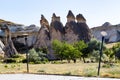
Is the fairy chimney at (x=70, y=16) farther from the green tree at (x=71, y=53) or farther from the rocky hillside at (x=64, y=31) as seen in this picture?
the green tree at (x=71, y=53)

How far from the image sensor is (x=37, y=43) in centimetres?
8288

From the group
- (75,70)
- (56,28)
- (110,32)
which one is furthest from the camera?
(110,32)

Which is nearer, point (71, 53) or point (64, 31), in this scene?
point (71, 53)

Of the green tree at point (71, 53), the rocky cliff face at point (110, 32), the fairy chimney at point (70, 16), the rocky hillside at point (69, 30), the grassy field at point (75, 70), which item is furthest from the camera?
the rocky cliff face at point (110, 32)

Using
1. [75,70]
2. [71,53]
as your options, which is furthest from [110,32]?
[75,70]

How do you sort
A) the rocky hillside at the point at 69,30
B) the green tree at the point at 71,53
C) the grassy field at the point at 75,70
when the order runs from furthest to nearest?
1. the rocky hillside at the point at 69,30
2. the green tree at the point at 71,53
3. the grassy field at the point at 75,70

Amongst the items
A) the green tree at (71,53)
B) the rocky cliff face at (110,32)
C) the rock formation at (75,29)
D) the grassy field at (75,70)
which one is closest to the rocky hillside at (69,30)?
the rock formation at (75,29)

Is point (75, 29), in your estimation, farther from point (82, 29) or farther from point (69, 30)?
point (82, 29)

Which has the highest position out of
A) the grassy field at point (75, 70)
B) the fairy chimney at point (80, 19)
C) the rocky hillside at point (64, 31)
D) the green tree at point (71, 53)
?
the fairy chimney at point (80, 19)

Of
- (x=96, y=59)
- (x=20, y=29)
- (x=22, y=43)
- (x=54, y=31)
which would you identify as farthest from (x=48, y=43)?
(x=20, y=29)

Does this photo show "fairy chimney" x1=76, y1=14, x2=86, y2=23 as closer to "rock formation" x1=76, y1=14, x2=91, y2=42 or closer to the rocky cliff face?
"rock formation" x1=76, y1=14, x2=91, y2=42

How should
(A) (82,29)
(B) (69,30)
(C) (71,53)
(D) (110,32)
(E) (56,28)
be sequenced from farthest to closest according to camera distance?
(D) (110,32)
(A) (82,29)
(B) (69,30)
(E) (56,28)
(C) (71,53)

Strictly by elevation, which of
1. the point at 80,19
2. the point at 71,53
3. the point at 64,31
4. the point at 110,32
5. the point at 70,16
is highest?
the point at 70,16

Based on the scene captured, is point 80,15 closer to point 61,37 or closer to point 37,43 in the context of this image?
point 61,37
